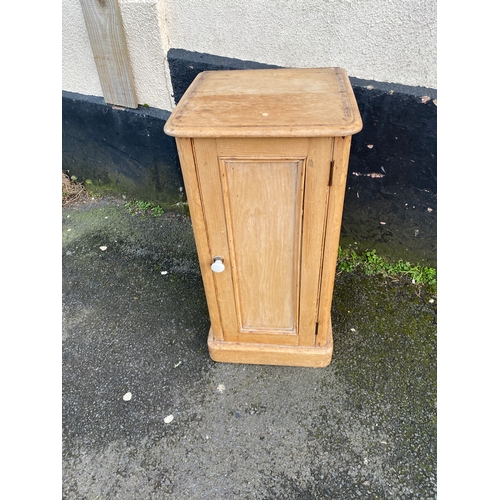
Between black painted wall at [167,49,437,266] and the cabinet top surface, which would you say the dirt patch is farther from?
the cabinet top surface

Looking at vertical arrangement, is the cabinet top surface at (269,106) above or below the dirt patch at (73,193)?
above

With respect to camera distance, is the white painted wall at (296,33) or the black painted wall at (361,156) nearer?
the white painted wall at (296,33)

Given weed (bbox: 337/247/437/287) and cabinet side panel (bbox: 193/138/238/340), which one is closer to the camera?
cabinet side panel (bbox: 193/138/238/340)

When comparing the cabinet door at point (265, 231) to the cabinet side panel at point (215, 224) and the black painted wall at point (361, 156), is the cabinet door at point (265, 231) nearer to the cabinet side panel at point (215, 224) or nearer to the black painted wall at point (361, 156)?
the cabinet side panel at point (215, 224)

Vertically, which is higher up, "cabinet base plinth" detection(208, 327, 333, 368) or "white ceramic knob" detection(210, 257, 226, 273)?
"white ceramic knob" detection(210, 257, 226, 273)

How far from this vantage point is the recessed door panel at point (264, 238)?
1.40 m

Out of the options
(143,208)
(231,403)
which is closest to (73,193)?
(143,208)

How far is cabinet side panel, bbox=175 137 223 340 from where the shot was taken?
4.48ft

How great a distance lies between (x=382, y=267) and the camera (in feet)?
8.45

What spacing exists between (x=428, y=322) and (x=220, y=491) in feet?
4.66

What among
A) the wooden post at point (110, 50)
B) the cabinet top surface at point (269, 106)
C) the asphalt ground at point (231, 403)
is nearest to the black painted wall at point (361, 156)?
the wooden post at point (110, 50)

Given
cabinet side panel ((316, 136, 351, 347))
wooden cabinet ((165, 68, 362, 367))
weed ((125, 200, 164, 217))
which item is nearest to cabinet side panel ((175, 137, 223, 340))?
wooden cabinet ((165, 68, 362, 367))

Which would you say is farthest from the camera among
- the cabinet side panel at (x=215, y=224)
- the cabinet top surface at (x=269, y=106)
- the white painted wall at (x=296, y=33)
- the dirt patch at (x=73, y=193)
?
the dirt patch at (x=73, y=193)

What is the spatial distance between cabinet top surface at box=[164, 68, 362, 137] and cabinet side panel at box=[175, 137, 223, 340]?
0.09 metres
